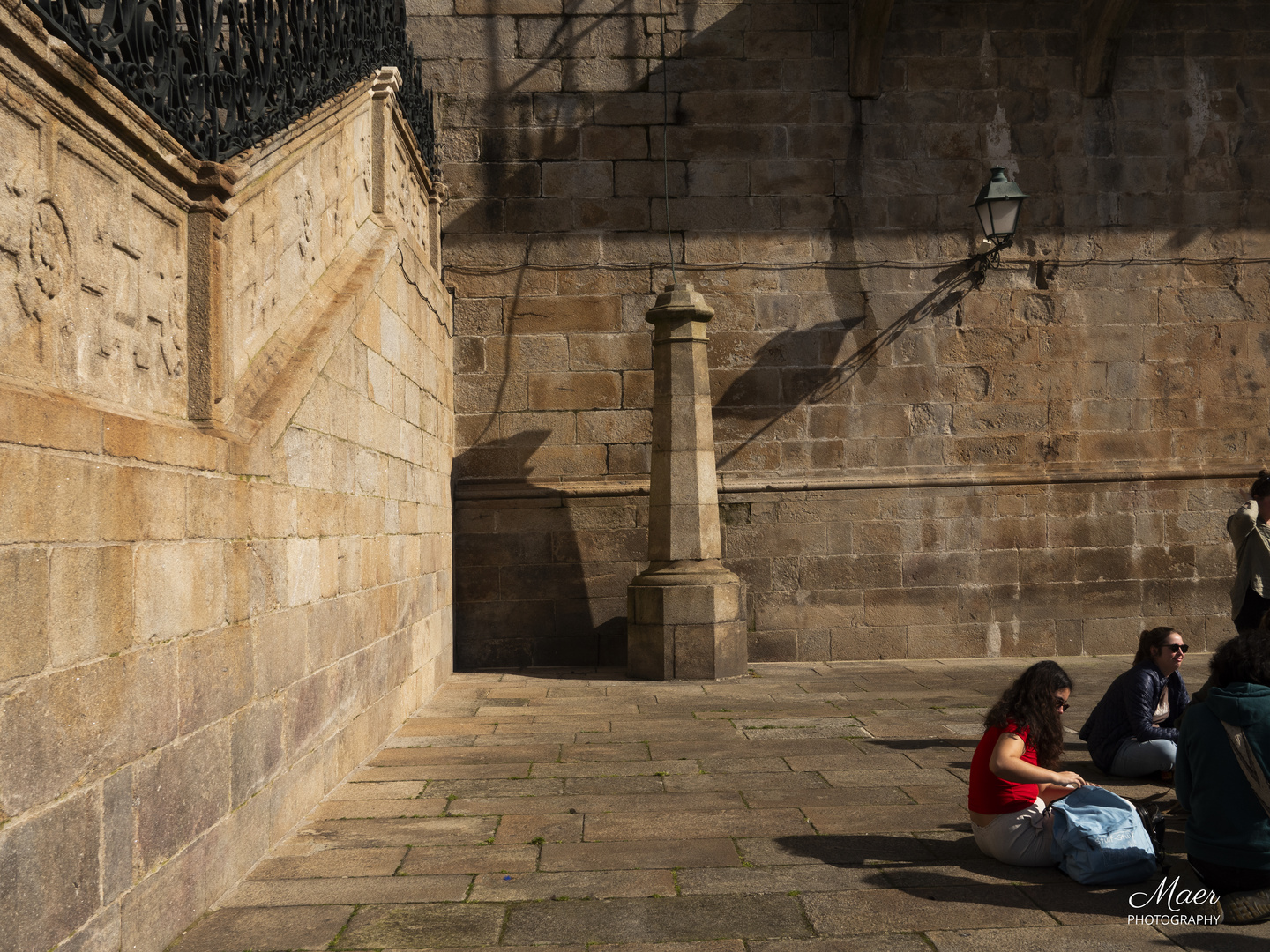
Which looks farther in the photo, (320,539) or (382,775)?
(382,775)

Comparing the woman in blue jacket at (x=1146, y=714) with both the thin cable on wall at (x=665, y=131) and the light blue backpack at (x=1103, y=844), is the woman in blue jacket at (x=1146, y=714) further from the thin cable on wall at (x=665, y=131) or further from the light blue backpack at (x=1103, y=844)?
the thin cable on wall at (x=665, y=131)

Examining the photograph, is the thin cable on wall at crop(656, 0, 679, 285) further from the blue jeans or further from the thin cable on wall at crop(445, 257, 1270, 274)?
the blue jeans

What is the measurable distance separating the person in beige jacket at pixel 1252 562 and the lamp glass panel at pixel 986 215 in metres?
3.66

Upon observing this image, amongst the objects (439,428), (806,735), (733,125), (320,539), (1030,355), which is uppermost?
(733,125)

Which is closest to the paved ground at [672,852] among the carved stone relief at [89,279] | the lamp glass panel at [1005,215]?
the carved stone relief at [89,279]

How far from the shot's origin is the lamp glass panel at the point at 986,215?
8.51 meters

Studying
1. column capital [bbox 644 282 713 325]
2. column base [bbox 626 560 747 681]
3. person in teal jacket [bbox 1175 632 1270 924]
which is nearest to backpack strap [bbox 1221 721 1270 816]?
person in teal jacket [bbox 1175 632 1270 924]

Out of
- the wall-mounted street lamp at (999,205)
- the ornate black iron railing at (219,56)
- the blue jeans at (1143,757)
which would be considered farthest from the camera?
the wall-mounted street lamp at (999,205)

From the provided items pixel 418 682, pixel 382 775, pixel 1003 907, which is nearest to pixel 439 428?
pixel 418 682

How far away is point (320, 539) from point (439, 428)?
381cm

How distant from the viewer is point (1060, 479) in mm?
9109

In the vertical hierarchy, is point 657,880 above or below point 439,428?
below

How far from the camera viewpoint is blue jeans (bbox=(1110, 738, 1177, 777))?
15.1 ft

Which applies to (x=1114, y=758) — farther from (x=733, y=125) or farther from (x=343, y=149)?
(x=733, y=125)
